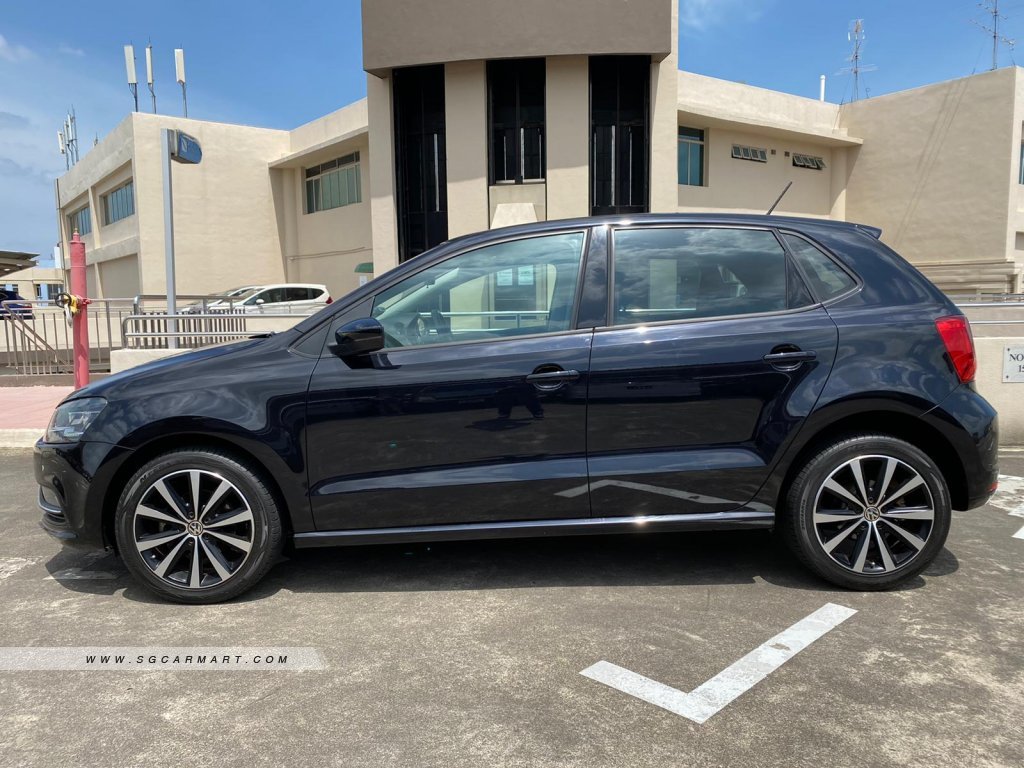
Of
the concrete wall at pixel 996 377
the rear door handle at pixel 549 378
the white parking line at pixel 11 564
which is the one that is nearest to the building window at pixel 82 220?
the white parking line at pixel 11 564

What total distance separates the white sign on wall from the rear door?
15.0ft

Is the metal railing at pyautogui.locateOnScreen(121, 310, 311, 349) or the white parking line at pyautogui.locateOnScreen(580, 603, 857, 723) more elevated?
the metal railing at pyautogui.locateOnScreen(121, 310, 311, 349)

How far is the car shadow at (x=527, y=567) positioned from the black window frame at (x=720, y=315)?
4.42 ft

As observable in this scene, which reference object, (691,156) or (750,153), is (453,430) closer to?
(691,156)

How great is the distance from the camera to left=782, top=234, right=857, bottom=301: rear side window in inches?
143

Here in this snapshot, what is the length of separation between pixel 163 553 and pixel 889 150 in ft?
101

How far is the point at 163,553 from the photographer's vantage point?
3.53 m

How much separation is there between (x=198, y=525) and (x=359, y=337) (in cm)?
119

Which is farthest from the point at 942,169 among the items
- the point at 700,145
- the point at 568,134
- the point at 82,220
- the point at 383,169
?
the point at 82,220

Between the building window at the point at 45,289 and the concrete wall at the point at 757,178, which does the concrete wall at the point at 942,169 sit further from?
the building window at the point at 45,289

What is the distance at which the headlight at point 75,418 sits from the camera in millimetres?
3490

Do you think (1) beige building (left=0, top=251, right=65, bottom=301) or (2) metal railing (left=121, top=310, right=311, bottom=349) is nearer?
(2) metal railing (left=121, top=310, right=311, bottom=349)

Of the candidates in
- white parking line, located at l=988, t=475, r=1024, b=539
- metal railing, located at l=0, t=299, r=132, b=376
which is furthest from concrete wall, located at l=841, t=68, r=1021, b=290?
metal railing, located at l=0, t=299, r=132, b=376

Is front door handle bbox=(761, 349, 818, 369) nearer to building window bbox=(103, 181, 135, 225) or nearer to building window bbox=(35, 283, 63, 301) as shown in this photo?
building window bbox=(103, 181, 135, 225)
